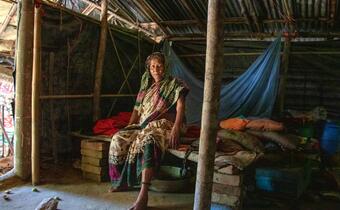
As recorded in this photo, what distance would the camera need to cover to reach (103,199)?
321 centimetres

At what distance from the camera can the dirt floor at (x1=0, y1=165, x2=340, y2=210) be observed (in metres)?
3.06

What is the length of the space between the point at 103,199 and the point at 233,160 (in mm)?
1300

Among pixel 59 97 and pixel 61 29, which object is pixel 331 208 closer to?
pixel 59 97

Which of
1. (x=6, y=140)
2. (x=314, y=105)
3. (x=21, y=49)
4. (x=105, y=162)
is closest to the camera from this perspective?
(x=21, y=49)

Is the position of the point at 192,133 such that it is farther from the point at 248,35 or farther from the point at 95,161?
the point at 248,35

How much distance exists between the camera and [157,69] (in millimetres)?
3578

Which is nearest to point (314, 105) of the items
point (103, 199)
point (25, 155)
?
point (103, 199)

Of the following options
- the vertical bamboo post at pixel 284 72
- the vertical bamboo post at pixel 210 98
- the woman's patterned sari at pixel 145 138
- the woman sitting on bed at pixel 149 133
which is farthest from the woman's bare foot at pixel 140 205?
the vertical bamboo post at pixel 284 72

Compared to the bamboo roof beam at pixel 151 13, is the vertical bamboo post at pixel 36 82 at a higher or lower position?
lower

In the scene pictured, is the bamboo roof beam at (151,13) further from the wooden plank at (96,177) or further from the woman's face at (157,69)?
the wooden plank at (96,177)

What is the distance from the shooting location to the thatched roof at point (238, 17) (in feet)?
15.9

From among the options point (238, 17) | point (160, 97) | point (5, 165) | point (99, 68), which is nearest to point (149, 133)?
point (160, 97)

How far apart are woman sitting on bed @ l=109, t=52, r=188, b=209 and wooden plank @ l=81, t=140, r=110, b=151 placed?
335mm

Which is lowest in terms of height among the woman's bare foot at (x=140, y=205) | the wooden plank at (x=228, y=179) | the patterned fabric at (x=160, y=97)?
the woman's bare foot at (x=140, y=205)
